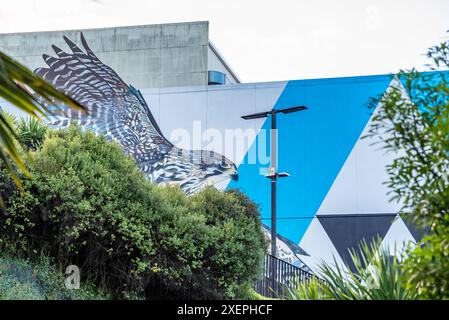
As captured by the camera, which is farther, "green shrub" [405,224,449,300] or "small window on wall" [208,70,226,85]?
"small window on wall" [208,70,226,85]

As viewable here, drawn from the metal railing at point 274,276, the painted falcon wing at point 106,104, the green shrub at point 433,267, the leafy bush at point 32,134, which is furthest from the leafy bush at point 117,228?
the painted falcon wing at point 106,104

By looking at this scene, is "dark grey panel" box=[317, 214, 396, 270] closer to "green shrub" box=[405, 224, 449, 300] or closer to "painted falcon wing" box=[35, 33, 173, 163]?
"painted falcon wing" box=[35, 33, 173, 163]

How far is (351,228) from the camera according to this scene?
2594 centimetres

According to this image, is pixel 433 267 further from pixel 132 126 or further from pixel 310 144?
pixel 132 126

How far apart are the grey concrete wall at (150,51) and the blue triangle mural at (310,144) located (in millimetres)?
6948

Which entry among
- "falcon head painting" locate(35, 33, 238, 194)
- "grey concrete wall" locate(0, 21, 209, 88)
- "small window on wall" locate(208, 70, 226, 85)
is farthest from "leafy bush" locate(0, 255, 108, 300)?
"grey concrete wall" locate(0, 21, 209, 88)

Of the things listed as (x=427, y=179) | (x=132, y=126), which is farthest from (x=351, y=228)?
(x=427, y=179)

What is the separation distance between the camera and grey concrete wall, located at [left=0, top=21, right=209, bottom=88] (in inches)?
1298

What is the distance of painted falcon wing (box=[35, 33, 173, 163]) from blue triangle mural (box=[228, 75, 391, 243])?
12.8 ft

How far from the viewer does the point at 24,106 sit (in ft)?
12.4

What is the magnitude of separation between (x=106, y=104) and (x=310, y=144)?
27.2 ft
